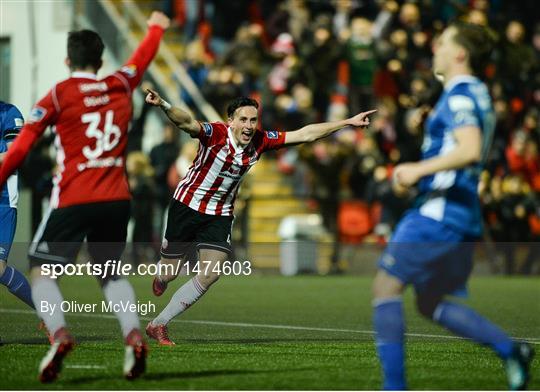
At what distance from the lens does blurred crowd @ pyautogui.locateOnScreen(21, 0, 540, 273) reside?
21391mm

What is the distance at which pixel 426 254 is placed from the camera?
695cm

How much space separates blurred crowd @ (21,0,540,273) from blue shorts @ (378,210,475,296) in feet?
44.6

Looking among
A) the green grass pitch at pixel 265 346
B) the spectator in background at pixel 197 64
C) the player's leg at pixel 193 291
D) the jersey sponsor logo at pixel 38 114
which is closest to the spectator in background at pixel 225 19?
the spectator in background at pixel 197 64

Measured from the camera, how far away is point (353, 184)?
2216 centimetres

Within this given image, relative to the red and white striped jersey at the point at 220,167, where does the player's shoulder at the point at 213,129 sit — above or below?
above

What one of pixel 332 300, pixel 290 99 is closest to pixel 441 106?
pixel 332 300

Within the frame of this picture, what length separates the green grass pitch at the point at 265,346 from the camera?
8.02 metres

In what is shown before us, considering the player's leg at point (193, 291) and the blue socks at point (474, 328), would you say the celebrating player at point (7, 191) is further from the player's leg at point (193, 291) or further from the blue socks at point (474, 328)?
the blue socks at point (474, 328)

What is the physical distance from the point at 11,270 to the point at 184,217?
1455 millimetres

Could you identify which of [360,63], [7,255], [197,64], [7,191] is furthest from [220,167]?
[360,63]

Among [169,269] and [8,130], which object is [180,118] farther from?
[169,269]

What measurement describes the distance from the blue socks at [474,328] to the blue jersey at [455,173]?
1.49ft

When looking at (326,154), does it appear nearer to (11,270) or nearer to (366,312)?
(366,312)

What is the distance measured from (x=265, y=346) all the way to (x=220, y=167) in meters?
1.48
